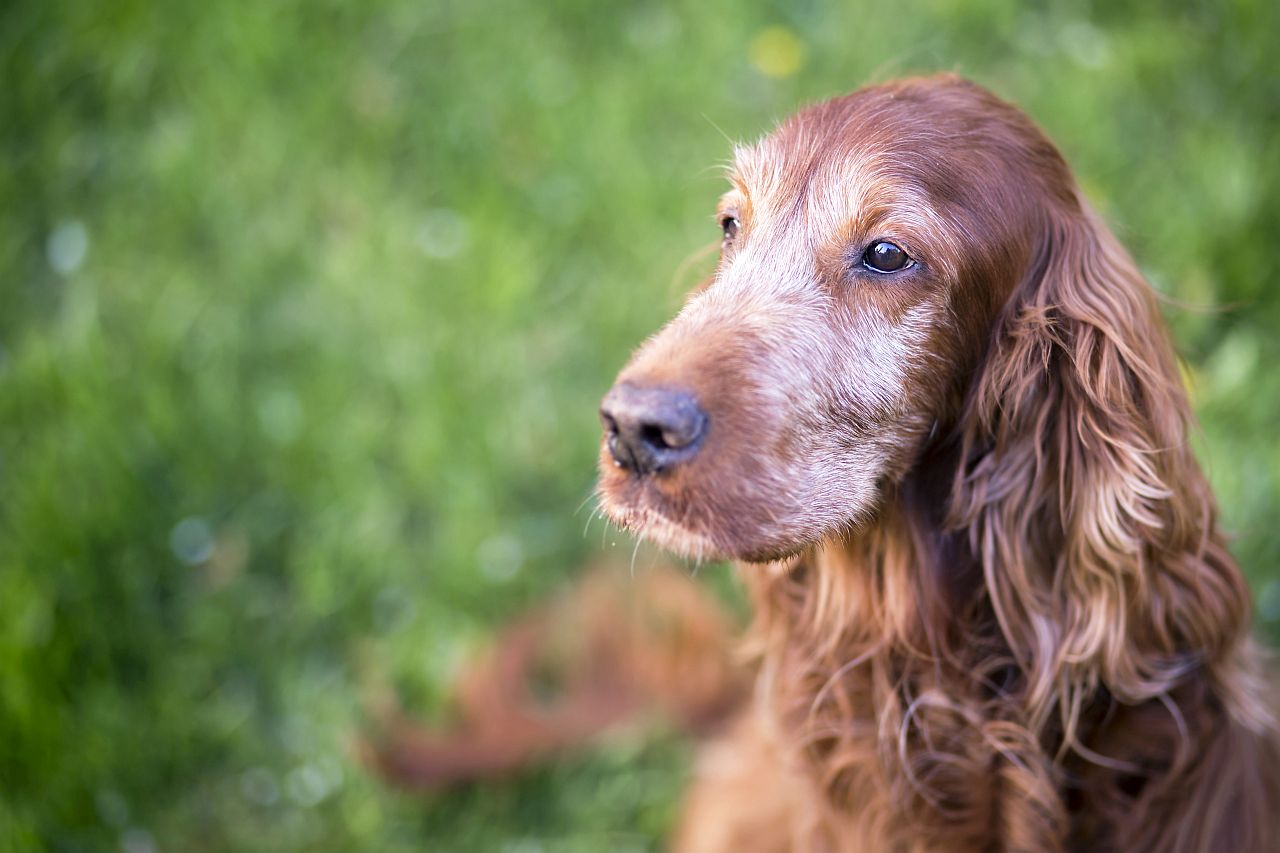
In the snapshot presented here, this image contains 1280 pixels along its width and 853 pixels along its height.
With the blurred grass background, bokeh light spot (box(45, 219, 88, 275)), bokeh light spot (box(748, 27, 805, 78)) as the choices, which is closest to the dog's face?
the blurred grass background

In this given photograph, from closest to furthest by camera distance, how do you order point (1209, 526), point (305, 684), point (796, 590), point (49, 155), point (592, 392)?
point (1209, 526)
point (796, 590)
point (305, 684)
point (592, 392)
point (49, 155)

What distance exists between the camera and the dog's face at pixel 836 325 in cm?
172

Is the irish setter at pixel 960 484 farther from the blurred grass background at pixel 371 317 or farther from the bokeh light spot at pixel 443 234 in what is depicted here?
the bokeh light spot at pixel 443 234

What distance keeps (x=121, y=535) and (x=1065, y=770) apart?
2.78 m

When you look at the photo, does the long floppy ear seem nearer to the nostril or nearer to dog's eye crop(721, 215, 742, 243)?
dog's eye crop(721, 215, 742, 243)

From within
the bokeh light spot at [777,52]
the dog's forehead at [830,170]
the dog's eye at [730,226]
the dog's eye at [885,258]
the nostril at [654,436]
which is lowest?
the nostril at [654,436]

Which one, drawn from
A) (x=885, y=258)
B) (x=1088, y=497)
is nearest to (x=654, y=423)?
(x=885, y=258)

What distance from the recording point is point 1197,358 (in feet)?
11.6

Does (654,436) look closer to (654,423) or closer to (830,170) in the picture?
(654,423)

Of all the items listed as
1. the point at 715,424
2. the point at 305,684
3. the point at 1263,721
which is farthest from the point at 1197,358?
the point at 305,684

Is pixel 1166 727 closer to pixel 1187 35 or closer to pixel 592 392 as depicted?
pixel 592 392

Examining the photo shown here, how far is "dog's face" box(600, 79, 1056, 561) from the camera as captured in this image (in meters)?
1.72

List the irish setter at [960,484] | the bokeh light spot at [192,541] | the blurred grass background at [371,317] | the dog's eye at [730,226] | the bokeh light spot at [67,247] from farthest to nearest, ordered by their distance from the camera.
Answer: the bokeh light spot at [67,247]
the bokeh light spot at [192,541]
the blurred grass background at [371,317]
the dog's eye at [730,226]
the irish setter at [960,484]

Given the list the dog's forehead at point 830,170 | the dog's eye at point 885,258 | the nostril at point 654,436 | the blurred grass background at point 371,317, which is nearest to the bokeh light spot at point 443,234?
the blurred grass background at point 371,317
